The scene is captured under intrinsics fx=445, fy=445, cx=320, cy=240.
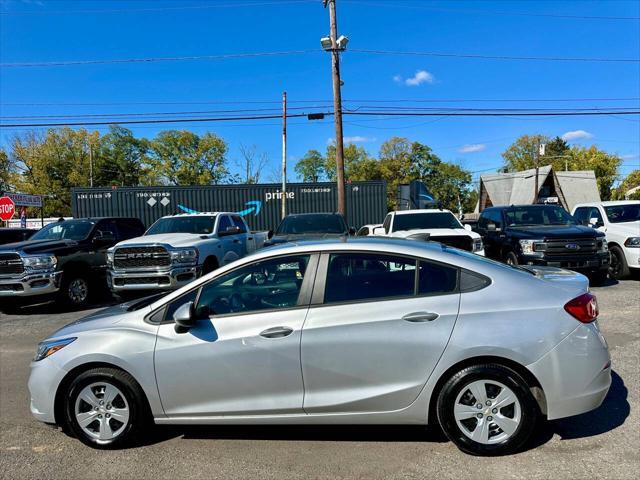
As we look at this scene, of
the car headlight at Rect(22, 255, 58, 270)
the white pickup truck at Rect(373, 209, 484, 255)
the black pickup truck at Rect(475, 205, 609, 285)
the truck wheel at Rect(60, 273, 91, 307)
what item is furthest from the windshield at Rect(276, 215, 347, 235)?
the car headlight at Rect(22, 255, 58, 270)

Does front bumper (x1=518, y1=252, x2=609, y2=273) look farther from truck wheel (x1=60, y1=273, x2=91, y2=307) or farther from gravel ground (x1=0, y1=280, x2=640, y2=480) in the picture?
truck wheel (x1=60, y1=273, x2=91, y2=307)

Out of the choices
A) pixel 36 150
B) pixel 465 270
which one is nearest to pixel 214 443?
pixel 465 270

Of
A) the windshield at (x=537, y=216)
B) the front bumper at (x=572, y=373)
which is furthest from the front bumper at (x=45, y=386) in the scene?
the windshield at (x=537, y=216)

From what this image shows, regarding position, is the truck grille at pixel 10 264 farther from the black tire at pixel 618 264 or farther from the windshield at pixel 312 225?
the black tire at pixel 618 264

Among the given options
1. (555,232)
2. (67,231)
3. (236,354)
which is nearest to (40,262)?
(67,231)

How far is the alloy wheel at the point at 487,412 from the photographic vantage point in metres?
3.04

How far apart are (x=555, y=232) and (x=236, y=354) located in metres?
8.71

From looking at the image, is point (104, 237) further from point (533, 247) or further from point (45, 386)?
point (533, 247)

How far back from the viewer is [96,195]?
77.4 ft

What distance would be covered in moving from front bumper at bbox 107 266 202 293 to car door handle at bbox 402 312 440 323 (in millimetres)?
6181

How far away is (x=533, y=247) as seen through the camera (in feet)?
31.6

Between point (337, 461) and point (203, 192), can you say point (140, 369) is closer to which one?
point (337, 461)

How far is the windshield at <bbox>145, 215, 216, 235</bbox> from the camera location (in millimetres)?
10248

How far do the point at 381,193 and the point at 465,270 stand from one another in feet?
68.0
